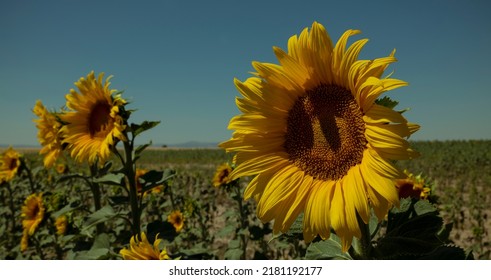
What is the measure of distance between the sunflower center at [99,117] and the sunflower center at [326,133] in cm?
120

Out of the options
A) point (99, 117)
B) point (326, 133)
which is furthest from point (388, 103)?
point (99, 117)

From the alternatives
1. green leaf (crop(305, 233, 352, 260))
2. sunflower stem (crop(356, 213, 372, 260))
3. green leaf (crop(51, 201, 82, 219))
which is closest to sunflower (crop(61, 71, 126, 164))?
green leaf (crop(51, 201, 82, 219))

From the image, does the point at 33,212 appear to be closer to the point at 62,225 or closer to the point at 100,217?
the point at 62,225

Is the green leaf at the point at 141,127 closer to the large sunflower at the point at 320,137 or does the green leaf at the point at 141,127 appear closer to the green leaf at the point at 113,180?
the green leaf at the point at 113,180

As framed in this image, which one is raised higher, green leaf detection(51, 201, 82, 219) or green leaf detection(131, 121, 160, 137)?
green leaf detection(131, 121, 160, 137)

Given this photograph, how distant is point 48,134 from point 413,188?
2512 mm

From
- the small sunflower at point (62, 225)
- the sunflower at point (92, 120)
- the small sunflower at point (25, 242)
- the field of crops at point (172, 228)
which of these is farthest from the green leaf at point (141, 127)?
the small sunflower at point (25, 242)

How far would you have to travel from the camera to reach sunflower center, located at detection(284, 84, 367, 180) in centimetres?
102

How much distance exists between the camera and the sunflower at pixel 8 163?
12.2ft

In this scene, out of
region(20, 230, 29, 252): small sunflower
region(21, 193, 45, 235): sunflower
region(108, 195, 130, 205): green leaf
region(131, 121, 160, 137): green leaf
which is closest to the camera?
region(131, 121, 160, 137): green leaf

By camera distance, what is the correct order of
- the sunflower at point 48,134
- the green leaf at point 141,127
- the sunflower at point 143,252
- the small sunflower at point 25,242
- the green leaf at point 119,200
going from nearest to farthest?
the sunflower at point 143,252 → the green leaf at point 141,127 → the green leaf at point 119,200 → the sunflower at point 48,134 → the small sunflower at point 25,242

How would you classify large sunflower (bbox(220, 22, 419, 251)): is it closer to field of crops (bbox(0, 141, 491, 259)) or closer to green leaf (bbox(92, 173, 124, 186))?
field of crops (bbox(0, 141, 491, 259))

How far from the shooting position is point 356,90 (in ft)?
3.18

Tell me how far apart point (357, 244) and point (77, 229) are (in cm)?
267
